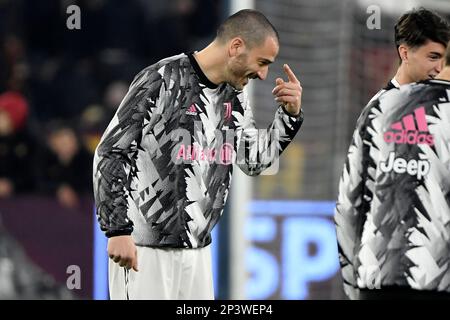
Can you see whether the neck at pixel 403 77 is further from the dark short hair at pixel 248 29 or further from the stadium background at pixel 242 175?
the stadium background at pixel 242 175

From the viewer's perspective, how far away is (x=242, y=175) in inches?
249

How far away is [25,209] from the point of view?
654 cm

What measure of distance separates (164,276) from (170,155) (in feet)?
1.29

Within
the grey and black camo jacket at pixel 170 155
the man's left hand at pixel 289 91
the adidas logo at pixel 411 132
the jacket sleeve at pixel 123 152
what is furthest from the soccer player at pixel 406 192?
the jacket sleeve at pixel 123 152

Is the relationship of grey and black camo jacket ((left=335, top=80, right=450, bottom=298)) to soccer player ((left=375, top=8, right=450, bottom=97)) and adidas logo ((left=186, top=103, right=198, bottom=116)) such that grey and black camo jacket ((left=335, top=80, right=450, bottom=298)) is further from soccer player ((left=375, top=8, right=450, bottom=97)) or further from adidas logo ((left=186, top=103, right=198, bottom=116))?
adidas logo ((left=186, top=103, right=198, bottom=116))

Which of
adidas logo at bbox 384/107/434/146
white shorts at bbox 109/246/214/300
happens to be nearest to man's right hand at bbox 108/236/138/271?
Answer: white shorts at bbox 109/246/214/300

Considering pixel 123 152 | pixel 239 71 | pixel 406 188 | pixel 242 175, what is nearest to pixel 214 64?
pixel 239 71

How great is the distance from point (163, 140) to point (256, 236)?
2695 millimetres

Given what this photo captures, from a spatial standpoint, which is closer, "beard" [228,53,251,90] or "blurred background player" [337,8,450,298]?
"blurred background player" [337,8,450,298]

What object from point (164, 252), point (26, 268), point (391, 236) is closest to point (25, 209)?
point (26, 268)

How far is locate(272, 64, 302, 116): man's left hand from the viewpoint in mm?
3867

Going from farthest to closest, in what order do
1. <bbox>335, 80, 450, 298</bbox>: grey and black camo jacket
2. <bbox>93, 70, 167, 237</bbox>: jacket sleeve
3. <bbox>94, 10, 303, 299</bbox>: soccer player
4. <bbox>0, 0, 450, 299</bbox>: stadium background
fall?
1. <bbox>0, 0, 450, 299</bbox>: stadium background
2. <bbox>94, 10, 303, 299</bbox>: soccer player
3. <bbox>93, 70, 167, 237</bbox>: jacket sleeve
4. <bbox>335, 80, 450, 298</bbox>: grey and black camo jacket

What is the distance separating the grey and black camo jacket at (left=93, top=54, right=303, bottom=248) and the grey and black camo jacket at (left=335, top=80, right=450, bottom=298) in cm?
62

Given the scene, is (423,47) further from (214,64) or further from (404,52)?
(214,64)
